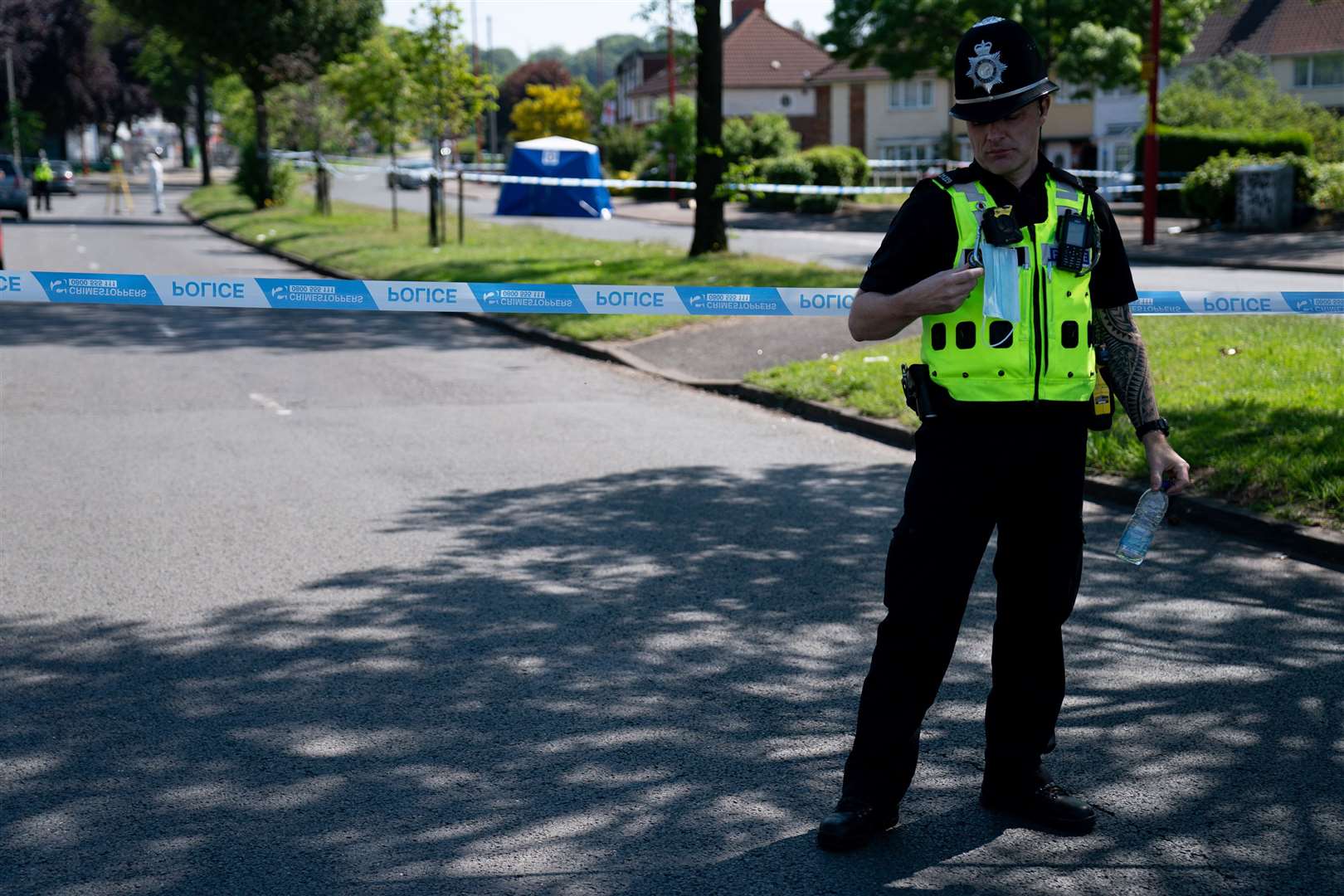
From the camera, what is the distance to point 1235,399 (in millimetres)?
9594

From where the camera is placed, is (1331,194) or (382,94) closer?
(1331,194)

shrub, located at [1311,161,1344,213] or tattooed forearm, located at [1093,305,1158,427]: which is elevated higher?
shrub, located at [1311,161,1344,213]

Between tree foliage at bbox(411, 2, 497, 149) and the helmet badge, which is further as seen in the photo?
tree foliage at bbox(411, 2, 497, 149)

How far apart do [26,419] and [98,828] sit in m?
7.48

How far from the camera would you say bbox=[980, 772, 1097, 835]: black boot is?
396cm

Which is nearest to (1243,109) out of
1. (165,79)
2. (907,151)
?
(907,151)

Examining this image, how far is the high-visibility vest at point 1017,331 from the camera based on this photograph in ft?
12.1

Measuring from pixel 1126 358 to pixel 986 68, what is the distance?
0.87 meters

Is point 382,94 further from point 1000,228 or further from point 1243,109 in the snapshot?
point 1000,228

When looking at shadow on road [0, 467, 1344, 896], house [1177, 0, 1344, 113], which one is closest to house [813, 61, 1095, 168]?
house [1177, 0, 1344, 113]

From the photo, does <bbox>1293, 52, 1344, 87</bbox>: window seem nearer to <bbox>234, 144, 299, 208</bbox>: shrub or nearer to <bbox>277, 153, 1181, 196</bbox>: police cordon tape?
<bbox>277, 153, 1181, 196</bbox>: police cordon tape

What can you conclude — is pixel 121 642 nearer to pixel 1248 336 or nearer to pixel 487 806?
pixel 487 806

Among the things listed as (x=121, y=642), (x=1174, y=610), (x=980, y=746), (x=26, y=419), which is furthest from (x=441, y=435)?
(x=980, y=746)

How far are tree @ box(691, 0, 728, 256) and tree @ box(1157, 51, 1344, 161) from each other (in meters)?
17.5
